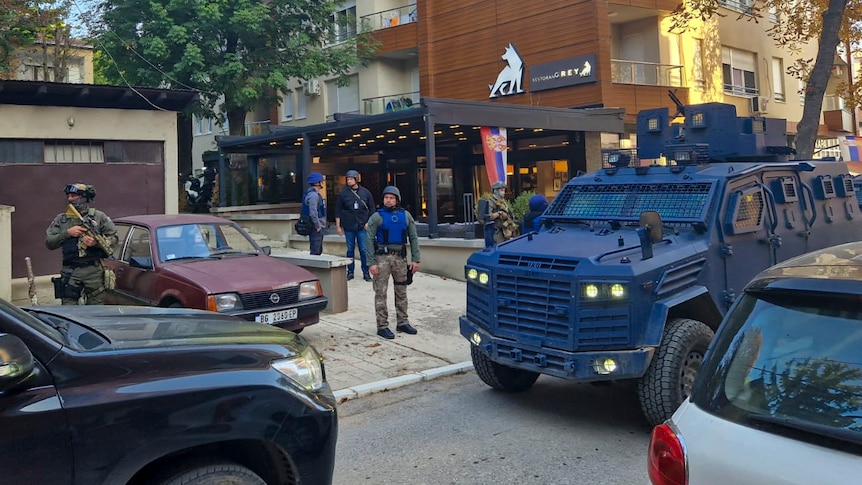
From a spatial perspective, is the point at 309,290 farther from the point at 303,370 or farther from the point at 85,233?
the point at 303,370

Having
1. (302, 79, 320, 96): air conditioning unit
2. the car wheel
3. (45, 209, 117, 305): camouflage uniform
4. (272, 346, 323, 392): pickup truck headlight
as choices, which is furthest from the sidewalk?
(302, 79, 320, 96): air conditioning unit

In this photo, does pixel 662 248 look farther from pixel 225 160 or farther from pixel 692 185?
pixel 225 160

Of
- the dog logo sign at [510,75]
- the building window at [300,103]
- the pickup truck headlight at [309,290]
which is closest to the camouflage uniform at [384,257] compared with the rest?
the pickup truck headlight at [309,290]

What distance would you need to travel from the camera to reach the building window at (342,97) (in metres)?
27.3

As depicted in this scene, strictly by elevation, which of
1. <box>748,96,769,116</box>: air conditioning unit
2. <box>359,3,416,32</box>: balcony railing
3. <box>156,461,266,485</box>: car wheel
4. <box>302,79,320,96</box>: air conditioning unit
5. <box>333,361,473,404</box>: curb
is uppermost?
<box>359,3,416,32</box>: balcony railing

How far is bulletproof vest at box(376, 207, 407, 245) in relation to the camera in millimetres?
7977

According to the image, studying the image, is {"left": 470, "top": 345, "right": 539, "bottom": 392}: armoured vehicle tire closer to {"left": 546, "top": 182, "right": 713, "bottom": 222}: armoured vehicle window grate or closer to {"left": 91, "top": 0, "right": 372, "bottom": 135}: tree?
{"left": 546, "top": 182, "right": 713, "bottom": 222}: armoured vehicle window grate

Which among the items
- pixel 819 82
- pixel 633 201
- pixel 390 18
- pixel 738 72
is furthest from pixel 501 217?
pixel 738 72

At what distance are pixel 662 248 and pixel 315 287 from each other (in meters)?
3.87

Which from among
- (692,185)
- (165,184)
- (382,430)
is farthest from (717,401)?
(165,184)

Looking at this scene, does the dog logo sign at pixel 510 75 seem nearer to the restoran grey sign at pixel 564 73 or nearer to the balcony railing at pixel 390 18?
the restoran grey sign at pixel 564 73

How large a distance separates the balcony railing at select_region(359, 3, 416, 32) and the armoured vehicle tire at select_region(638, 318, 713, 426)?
73.5ft

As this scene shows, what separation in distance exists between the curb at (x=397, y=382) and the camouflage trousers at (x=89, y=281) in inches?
118

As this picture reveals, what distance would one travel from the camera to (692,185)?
19.3 ft
